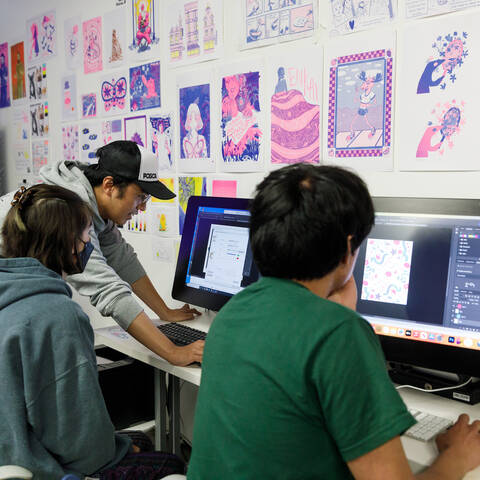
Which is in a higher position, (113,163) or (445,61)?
(445,61)

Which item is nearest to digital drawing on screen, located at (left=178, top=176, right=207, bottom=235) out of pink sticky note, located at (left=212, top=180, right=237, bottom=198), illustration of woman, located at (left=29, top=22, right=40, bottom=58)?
pink sticky note, located at (left=212, top=180, right=237, bottom=198)

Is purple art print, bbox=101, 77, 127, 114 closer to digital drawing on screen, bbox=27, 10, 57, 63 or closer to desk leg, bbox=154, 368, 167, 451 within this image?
digital drawing on screen, bbox=27, 10, 57, 63

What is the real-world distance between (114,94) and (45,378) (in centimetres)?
191

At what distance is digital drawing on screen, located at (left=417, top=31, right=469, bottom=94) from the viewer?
1544 mm

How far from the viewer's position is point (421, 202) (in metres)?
1.42

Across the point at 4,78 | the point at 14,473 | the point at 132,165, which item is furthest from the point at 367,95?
the point at 4,78

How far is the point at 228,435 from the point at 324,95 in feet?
4.35

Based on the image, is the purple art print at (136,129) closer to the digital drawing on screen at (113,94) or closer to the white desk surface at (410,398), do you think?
the digital drawing on screen at (113,94)

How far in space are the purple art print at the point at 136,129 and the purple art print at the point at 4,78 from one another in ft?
4.98

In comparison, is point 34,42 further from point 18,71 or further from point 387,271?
point 387,271

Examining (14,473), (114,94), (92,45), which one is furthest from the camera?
(92,45)

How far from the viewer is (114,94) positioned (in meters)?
2.81

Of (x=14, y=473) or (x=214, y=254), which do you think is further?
(x=214, y=254)

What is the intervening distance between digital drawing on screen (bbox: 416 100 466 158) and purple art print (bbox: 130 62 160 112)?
4.37 ft
